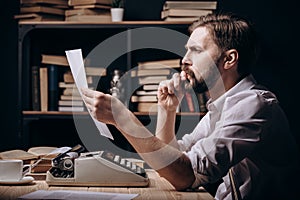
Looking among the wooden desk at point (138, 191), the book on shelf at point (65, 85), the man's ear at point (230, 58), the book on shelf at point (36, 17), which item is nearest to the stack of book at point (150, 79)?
the book on shelf at point (65, 85)

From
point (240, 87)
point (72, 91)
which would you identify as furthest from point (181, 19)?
point (240, 87)

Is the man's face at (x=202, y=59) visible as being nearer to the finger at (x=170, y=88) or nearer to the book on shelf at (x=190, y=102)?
the finger at (x=170, y=88)

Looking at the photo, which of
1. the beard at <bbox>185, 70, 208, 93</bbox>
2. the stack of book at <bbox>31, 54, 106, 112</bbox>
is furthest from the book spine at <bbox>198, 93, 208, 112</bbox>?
the beard at <bbox>185, 70, 208, 93</bbox>

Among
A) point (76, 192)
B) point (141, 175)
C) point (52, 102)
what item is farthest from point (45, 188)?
point (52, 102)

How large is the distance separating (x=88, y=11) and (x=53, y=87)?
21.6 inches

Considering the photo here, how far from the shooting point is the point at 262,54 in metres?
3.83

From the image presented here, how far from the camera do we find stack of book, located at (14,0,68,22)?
139 inches

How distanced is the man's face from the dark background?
5.28 feet

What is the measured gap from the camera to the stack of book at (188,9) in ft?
11.5

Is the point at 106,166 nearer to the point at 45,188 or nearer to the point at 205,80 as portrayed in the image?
the point at 45,188

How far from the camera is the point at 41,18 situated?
11.6 feet

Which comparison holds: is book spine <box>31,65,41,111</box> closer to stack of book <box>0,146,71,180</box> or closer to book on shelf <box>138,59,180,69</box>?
book on shelf <box>138,59,180,69</box>

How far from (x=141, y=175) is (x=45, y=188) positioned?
332 mm

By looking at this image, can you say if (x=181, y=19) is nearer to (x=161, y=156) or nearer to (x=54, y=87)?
(x=54, y=87)
